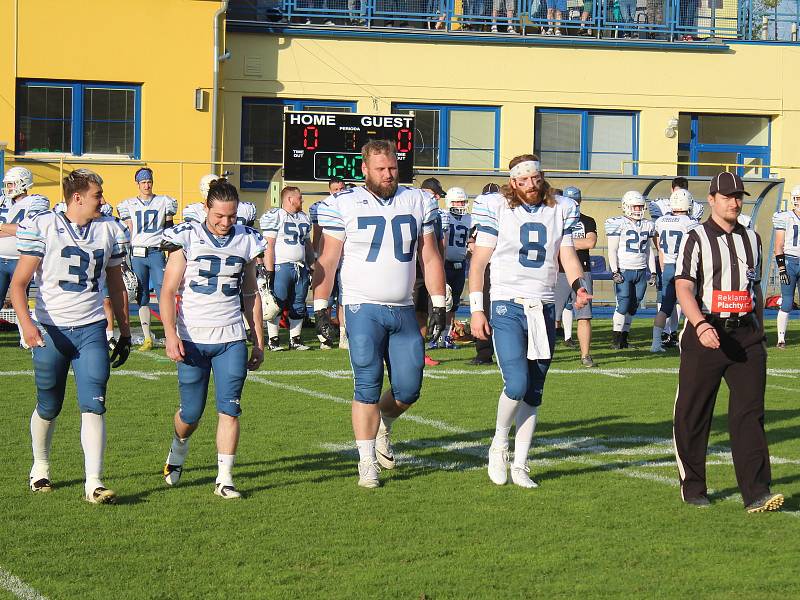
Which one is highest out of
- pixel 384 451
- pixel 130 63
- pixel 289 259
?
pixel 130 63

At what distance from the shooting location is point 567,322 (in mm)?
15609

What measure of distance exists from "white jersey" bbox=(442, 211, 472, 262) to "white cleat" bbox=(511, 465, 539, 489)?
8.16 m

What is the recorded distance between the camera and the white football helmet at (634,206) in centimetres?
1587

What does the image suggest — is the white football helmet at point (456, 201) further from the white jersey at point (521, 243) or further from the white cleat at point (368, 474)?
the white cleat at point (368, 474)

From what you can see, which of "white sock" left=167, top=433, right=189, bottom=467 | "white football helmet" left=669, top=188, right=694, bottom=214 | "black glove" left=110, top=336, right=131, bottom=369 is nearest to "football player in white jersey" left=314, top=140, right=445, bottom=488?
"white sock" left=167, top=433, right=189, bottom=467

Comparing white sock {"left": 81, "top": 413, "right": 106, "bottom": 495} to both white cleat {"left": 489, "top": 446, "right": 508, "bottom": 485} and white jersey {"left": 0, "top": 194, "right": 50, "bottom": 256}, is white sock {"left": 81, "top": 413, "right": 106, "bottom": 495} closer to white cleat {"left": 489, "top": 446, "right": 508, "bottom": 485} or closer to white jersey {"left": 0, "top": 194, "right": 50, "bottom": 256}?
white cleat {"left": 489, "top": 446, "right": 508, "bottom": 485}

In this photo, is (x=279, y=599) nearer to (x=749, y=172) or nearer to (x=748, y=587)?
(x=748, y=587)

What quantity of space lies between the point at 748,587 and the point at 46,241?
405cm

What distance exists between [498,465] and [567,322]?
26.9 feet

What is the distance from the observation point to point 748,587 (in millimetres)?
5352

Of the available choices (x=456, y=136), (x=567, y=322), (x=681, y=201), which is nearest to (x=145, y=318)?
(x=567, y=322)

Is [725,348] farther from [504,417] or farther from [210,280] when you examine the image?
[210,280]

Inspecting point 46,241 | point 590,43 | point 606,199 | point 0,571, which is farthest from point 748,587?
point 590,43

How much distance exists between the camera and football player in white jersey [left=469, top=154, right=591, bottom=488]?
7.45 metres
